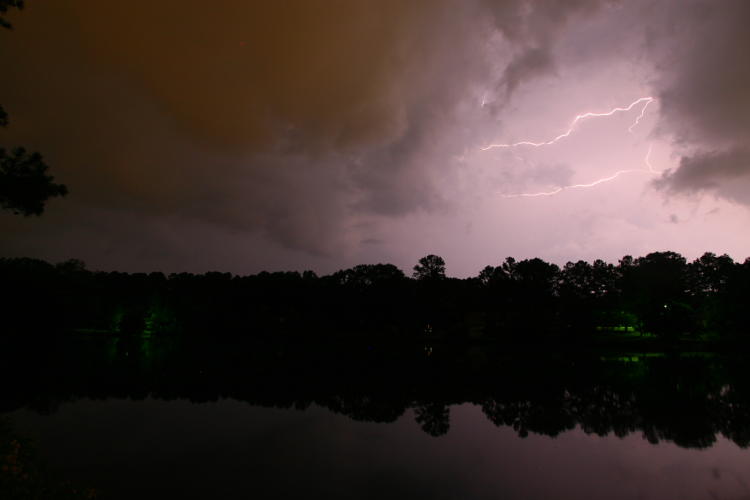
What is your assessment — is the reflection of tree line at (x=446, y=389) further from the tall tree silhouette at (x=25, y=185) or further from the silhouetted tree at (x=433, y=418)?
the tall tree silhouette at (x=25, y=185)

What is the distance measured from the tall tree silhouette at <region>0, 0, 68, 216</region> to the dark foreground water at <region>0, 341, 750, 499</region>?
8.36 m

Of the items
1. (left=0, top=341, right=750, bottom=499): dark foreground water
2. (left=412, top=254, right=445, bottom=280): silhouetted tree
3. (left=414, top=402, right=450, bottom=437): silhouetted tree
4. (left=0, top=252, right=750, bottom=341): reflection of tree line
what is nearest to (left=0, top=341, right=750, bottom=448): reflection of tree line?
(left=414, top=402, right=450, bottom=437): silhouetted tree

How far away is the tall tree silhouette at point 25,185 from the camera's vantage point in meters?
13.3

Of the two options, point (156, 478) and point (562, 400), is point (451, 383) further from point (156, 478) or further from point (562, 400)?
point (156, 478)

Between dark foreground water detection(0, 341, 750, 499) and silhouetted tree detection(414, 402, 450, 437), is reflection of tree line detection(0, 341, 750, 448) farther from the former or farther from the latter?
dark foreground water detection(0, 341, 750, 499)

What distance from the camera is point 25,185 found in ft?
43.9

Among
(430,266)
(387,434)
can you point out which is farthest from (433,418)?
(430,266)

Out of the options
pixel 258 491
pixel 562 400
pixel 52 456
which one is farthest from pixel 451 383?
pixel 52 456

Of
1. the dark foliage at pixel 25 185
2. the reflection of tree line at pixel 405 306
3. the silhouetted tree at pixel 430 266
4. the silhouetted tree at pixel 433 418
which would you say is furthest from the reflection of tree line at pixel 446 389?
the silhouetted tree at pixel 430 266

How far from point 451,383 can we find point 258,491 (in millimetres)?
19944

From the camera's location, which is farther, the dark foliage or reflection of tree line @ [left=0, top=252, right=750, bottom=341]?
reflection of tree line @ [left=0, top=252, right=750, bottom=341]

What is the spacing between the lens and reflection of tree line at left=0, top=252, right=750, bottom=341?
208 ft

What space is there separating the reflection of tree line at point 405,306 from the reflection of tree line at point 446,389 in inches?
1142

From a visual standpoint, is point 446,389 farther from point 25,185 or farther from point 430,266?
point 430,266
